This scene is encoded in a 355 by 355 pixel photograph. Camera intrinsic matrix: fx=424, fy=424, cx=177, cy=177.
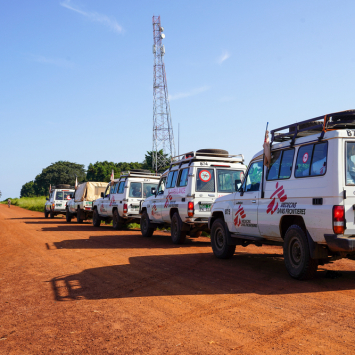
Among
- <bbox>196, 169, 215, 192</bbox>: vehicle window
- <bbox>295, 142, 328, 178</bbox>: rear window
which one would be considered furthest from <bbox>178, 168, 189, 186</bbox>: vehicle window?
<bbox>295, 142, 328, 178</bbox>: rear window

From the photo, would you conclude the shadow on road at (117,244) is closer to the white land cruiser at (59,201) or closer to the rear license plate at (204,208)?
the rear license plate at (204,208)

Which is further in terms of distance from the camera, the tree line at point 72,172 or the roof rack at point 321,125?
the tree line at point 72,172

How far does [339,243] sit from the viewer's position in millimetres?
6188

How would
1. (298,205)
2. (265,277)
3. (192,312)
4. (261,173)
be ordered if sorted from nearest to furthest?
(192,312) → (298,205) → (265,277) → (261,173)

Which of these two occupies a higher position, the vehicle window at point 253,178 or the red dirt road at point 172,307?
the vehicle window at point 253,178

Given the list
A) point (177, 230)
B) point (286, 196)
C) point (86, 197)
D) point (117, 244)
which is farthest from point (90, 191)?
point (286, 196)

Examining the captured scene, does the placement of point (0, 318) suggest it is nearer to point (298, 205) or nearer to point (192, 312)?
point (192, 312)

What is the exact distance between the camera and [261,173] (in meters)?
8.54

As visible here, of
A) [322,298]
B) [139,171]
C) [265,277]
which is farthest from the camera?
[139,171]

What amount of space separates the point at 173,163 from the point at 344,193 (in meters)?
8.10

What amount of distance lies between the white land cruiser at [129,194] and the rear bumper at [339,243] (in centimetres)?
1212

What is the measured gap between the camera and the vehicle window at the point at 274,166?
313 inches

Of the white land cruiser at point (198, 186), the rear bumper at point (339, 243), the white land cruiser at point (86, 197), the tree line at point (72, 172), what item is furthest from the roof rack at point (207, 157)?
the tree line at point (72, 172)

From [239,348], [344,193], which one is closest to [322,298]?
[344,193]
